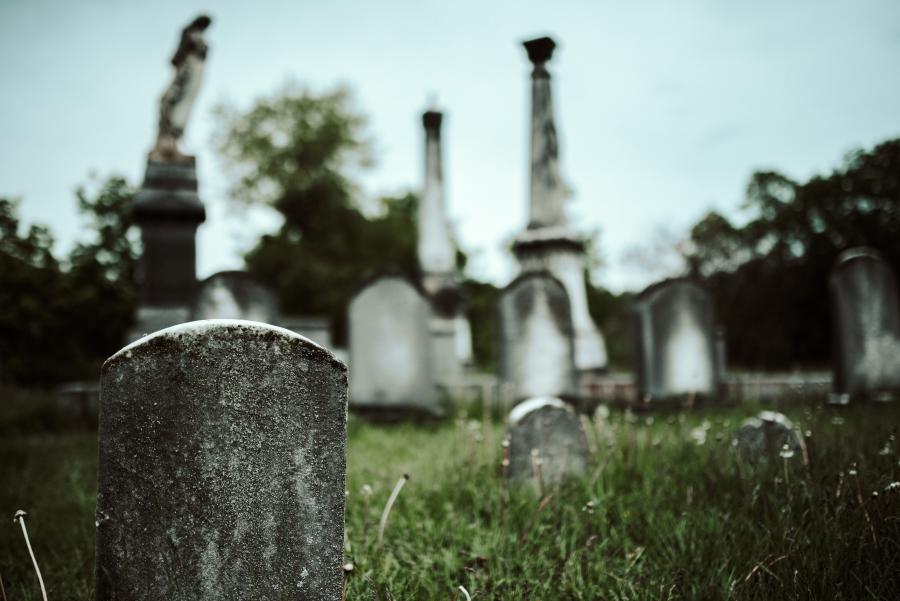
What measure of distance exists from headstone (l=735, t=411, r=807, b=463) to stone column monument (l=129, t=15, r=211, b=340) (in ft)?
19.2

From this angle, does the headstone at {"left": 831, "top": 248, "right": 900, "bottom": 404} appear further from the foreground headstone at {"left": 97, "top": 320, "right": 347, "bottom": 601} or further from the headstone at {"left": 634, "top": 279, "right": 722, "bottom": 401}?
the foreground headstone at {"left": 97, "top": 320, "right": 347, "bottom": 601}

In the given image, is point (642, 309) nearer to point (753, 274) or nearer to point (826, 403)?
point (826, 403)

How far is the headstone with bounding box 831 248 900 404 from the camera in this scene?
21.7ft

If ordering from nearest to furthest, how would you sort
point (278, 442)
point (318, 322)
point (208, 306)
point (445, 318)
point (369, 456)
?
1. point (278, 442)
2. point (369, 456)
3. point (208, 306)
4. point (318, 322)
5. point (445, 318)

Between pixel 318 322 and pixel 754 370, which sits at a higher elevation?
pixel 318 322

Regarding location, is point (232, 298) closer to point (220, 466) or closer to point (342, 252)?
point (220, 466)

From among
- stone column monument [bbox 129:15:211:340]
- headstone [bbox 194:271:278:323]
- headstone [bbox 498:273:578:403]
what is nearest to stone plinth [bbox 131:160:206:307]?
stone column monument [bbox 129:15:211:340]

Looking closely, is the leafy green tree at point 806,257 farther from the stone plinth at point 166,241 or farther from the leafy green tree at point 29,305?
the leafy green tree at point 29,305

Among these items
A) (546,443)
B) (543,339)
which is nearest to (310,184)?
(543,339)

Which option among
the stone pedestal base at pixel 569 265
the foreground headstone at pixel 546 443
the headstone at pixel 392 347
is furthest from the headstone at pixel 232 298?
the foreground headstone at pixel 546 443

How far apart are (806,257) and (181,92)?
22780mm

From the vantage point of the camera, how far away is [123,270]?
440 inches

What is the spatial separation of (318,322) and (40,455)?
4482 mm

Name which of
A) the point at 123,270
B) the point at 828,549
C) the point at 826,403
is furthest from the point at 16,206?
the point at 826,403
